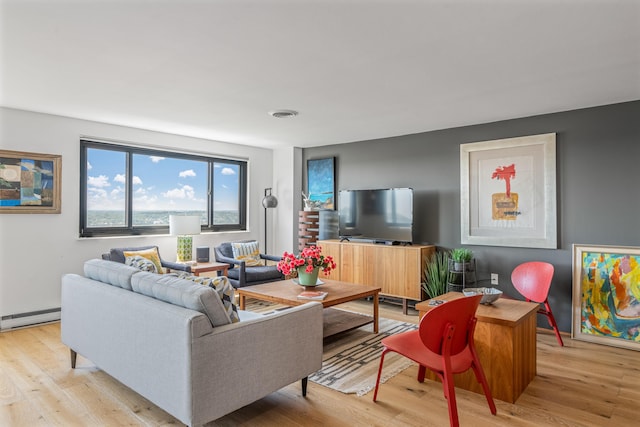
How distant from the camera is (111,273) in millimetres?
2760

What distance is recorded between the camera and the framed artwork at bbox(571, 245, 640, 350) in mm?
3611

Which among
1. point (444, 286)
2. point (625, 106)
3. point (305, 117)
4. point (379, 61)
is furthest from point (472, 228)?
point (379, 61)

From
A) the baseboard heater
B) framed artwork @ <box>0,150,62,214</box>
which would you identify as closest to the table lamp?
framed artwork @ <box>0,150,62,214</box>

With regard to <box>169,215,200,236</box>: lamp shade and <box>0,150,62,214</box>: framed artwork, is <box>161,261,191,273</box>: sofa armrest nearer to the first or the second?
<box>169,215,200,236</box>: lamp shade

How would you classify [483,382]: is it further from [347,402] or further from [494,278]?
[494,278]

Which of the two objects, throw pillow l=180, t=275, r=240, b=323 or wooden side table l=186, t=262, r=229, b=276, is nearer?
throw pillow l=180, t=275, r=240, b=323

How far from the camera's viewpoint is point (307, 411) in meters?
2.48

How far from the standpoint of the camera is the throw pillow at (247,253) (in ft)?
17.7

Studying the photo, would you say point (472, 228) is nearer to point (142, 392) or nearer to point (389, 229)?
point (389, 229)

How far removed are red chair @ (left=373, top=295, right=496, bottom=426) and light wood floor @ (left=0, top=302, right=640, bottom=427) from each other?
13.0 inches

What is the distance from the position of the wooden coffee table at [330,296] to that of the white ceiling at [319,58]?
5.89 ft

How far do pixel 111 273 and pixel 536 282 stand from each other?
3.67 meters

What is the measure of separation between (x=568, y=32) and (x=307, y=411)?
2.74m

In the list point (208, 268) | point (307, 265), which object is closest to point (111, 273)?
point (307, 265)
